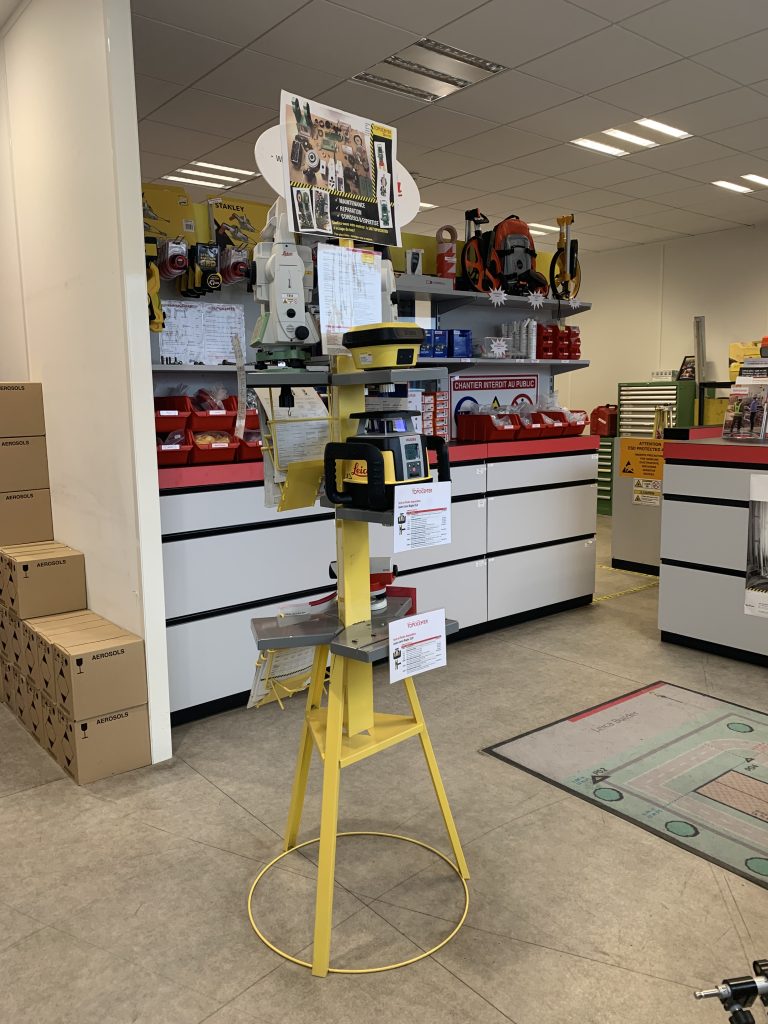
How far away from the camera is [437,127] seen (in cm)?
565

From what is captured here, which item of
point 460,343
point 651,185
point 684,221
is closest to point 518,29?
point 460,343

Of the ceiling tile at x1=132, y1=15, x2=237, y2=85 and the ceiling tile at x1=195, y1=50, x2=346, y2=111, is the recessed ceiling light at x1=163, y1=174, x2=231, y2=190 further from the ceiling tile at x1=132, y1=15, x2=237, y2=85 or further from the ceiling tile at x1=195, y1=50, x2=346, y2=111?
the ceiling tile at x1=132, y1=15, x2=237, y2=85

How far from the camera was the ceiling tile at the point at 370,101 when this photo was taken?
4957mm

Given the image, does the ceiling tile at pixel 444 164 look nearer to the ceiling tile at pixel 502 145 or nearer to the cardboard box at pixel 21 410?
the ceiling tile at pixel 502 145

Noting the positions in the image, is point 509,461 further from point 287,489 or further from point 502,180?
point 502,180

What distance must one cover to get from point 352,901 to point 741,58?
4.85 m

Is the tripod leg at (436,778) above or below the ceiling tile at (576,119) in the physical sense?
below

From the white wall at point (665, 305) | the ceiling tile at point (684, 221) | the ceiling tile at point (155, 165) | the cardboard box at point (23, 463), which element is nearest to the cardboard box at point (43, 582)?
the cardboard box at point (23, 463)

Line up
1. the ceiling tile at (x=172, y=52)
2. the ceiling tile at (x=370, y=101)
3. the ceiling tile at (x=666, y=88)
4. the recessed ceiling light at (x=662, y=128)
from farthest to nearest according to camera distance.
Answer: the recessed ceiling light at (x=662, y=128)
the ceiling tile at (x=370, y=101)
the ceiling tile at (x=666, y=88)
the ceiling tile at (x=172, y=52)

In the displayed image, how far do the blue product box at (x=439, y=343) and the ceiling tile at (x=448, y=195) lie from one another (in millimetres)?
3367

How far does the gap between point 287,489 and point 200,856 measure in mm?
1214

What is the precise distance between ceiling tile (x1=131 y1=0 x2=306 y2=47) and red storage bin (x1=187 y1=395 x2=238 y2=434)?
1.99 m

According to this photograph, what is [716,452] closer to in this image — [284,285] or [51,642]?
[284,285]

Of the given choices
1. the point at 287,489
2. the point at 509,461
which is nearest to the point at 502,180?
the point at 509,461
